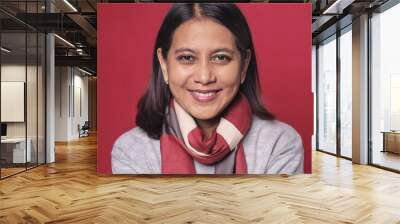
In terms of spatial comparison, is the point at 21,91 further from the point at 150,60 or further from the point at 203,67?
the point at 203,67

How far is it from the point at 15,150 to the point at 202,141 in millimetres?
3662

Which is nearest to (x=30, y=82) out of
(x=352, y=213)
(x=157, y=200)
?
(x=157, y=200)

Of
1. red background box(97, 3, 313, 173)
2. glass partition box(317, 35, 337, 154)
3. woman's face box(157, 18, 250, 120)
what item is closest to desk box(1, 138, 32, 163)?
red background box(97, 3, 313, 173)

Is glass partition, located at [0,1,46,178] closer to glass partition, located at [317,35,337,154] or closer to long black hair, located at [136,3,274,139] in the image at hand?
long black hair, located at [136,3,274,139]

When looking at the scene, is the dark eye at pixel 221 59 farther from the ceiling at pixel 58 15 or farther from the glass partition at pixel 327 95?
the glass partition at pixel 327 95

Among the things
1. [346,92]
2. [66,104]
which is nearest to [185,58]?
[346,92]

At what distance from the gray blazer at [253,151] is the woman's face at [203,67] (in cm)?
75

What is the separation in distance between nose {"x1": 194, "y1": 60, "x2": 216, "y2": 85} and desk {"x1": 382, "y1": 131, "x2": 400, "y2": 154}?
403 cm

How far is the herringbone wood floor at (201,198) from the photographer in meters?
4.19

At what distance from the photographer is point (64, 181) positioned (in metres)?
6.38

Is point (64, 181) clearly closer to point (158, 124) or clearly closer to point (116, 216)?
point (158, 124)

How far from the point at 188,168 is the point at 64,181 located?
203 centimetres

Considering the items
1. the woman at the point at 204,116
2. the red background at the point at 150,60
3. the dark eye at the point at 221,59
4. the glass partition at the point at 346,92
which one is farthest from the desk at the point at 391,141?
the dark eye at the point at 221,59

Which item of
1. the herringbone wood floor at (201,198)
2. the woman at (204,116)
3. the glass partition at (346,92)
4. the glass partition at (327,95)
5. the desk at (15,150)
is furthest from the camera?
the glass partition at (327,95)
